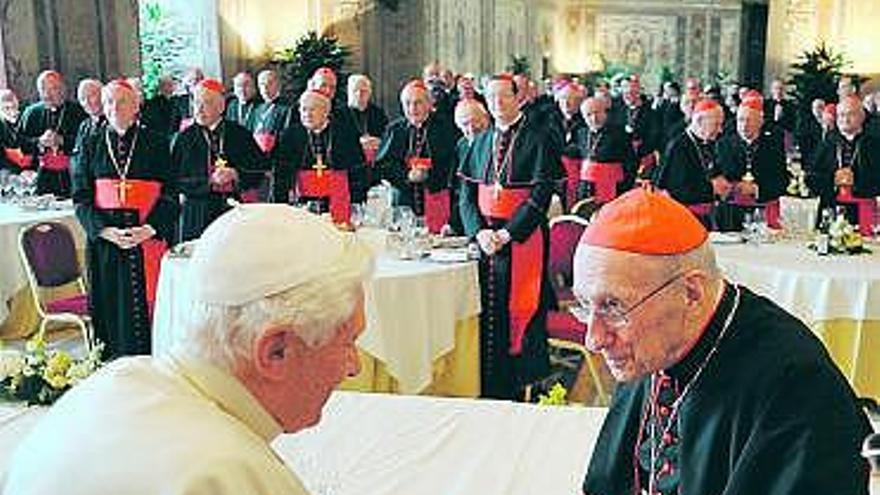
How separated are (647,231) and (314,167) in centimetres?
575

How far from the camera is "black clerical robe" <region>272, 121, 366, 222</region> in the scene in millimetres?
7621

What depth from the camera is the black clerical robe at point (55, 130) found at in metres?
8.38

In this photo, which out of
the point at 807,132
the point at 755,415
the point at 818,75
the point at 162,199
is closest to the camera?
the point at 755,415

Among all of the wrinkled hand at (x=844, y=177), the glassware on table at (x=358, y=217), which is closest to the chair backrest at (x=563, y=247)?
the glassware on table at (x=358, y=217)

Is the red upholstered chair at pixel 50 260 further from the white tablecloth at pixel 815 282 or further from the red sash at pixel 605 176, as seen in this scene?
the red sash at pixel 605 176

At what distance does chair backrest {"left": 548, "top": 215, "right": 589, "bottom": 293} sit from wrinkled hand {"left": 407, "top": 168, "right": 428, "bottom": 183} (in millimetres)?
2473

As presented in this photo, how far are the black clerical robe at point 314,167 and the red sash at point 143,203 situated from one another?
1.25 meters

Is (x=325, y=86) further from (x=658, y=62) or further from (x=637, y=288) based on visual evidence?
(x=658, y=62)

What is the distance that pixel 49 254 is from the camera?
5.82 meters

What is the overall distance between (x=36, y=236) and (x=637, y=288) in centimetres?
449

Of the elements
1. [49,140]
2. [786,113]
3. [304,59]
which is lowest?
[786,113]

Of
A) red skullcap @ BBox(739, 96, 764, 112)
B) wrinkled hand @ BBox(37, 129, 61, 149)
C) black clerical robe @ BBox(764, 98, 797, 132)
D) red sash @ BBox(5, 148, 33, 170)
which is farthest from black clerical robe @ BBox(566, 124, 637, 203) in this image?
black clerical robe @ BBox(764, 98, 797, 132)

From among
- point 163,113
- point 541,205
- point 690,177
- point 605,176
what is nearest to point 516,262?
point 541,205

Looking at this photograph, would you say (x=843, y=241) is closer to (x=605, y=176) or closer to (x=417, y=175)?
(x=417, y=175)
